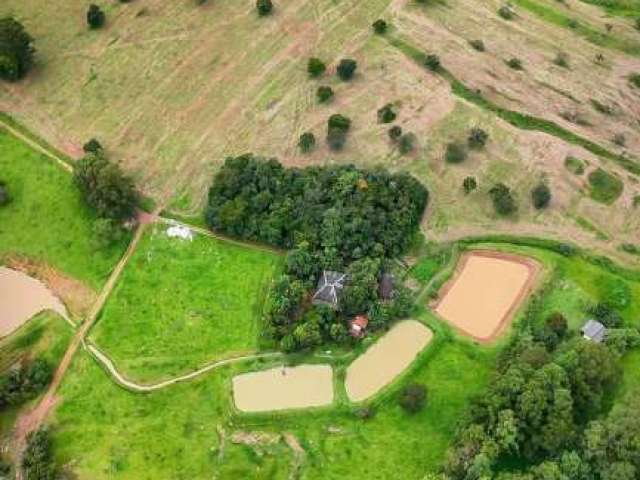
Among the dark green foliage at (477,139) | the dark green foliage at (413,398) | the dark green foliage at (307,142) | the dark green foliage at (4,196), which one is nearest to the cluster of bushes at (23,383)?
the dark green foliage at (4,196)

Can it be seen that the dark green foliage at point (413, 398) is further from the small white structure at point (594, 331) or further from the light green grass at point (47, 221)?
the light green grass at point (47, 221)

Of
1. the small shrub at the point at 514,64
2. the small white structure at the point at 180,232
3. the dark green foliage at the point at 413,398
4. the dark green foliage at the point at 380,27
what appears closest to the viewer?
the dark green foliage at the point at 413,398

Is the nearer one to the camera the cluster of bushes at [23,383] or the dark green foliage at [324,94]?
the cluster of bushes at [23,383]

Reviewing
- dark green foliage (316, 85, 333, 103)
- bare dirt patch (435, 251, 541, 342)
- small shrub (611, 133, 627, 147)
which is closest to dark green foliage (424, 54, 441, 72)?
dark green foliage (316, 85, 333, 103)

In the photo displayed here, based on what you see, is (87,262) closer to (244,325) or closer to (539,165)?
(244,325)

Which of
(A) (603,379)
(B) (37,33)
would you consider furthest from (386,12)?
(A) (603,379)
